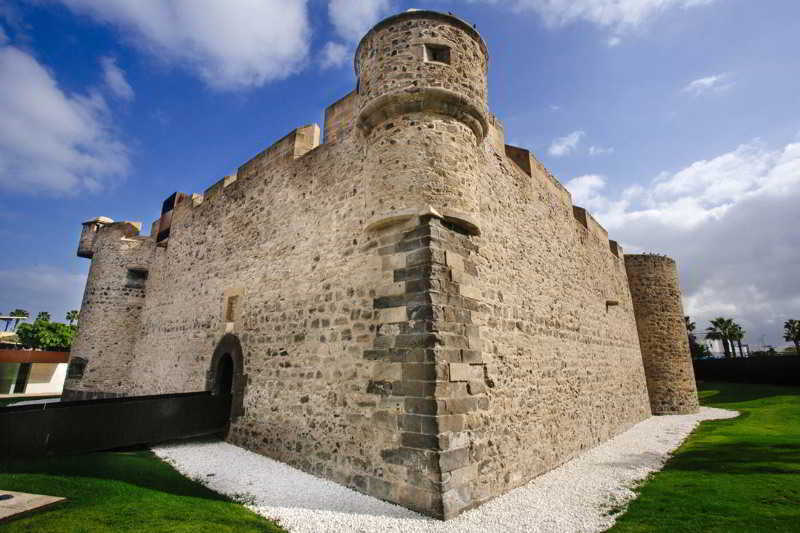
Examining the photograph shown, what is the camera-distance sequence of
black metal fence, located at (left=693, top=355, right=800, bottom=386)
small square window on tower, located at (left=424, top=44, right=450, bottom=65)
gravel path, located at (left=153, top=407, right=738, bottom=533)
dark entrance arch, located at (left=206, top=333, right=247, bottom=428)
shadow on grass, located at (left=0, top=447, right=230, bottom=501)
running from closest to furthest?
gravel path, located at (left=153, top=407, right=738, bottom=533), shadow on grass, located at (left=0, top=447, right=230, bottom=501), small square window on tower, located at (left=424, top=44, right=450, bottom=65), dark entrance arch, located at (left=206, top=333, right=247, bottom=428), black metal fence, located at (left=693, top=355, right=800, bottom=386)

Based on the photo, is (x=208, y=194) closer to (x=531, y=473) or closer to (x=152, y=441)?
(x=152, y=441)

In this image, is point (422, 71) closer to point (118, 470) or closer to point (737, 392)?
point (118, 470)

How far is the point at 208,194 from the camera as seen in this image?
11406 mm

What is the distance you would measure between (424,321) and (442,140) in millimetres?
2865

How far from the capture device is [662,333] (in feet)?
52.3

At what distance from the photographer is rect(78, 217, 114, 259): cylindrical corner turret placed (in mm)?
14984

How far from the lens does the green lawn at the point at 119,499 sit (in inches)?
151

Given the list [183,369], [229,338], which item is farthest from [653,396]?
[183,369]

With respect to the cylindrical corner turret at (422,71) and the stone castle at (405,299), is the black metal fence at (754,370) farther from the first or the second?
the cylindrical corner turret at (422,71)

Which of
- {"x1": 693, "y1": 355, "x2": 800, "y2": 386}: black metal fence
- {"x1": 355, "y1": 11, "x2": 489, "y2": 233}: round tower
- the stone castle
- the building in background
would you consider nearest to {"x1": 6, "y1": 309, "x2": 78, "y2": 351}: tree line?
the building in background

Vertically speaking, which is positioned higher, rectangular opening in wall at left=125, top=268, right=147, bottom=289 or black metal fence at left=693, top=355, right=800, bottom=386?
rectangular opening in wall at left=125, top=268, right=147, bottom=289

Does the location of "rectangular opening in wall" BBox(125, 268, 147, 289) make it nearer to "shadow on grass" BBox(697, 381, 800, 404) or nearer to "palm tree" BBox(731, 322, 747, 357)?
"shadow on grass" BBox(697, 381, 800, 404)

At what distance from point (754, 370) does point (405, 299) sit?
103ft

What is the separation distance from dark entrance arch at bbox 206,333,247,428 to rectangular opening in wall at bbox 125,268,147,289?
23.5ft
